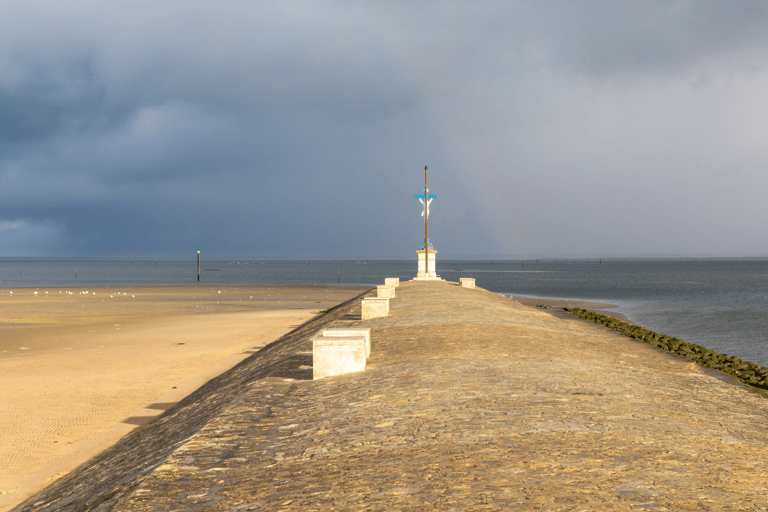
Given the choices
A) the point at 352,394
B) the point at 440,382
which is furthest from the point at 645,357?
the point at 352,394

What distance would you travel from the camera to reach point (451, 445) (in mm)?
6102

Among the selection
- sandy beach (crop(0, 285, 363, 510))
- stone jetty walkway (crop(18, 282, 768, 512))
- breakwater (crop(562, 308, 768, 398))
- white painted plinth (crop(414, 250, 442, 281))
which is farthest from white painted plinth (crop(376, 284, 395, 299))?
A: white painted plinth (crop(414, 250, 442, 281))

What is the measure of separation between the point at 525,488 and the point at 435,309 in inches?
625

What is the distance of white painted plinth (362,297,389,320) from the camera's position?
63.3ft

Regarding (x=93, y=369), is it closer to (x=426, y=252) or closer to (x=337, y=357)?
(x=337, y=357)

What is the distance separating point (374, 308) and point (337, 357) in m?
9.11

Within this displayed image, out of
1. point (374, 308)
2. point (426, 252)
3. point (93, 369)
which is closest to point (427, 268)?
point (426, 252)

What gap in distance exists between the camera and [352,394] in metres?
8.77

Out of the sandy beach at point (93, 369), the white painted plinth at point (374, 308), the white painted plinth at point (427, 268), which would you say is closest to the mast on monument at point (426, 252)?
the white painted plinth at point (427, 268)

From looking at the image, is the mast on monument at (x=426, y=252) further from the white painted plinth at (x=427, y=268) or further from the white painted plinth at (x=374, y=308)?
the white painted plinth at (x=374, y=308)

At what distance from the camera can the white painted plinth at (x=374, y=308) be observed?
19.3 meters

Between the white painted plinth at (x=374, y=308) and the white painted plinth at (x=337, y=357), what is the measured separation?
880 centimetres

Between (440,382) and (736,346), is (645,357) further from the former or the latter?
(736,346)

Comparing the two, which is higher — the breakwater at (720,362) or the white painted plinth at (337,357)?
the white painted plinth at (337,357)
